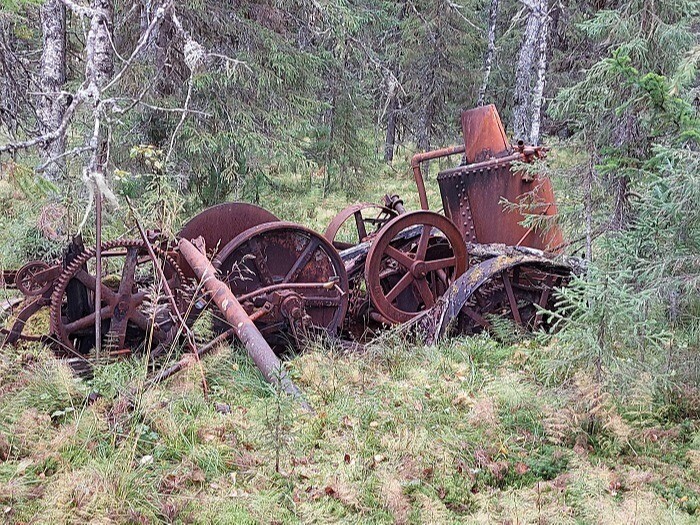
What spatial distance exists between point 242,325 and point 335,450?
47.0 inches

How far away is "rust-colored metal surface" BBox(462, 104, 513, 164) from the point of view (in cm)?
709

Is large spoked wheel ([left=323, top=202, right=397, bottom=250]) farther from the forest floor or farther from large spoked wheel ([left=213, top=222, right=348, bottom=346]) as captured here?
the forest floor

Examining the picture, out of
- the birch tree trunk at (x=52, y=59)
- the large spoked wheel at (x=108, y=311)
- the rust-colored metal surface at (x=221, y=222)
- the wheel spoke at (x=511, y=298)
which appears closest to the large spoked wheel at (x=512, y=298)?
the wheel spoke at (x=511, y=298)

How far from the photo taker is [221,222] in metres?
5.82

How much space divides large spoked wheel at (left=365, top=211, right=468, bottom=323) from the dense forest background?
1.34m

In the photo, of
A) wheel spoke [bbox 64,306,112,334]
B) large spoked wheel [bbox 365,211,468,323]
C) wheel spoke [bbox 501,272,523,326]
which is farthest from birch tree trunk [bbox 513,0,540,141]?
wheel spoke [bbox 64,306,112,334]

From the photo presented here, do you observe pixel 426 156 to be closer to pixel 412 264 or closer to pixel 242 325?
pixel 412 264

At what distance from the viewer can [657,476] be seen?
3.20 metres

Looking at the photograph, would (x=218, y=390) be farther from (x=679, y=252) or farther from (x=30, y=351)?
(x=679, y=252)

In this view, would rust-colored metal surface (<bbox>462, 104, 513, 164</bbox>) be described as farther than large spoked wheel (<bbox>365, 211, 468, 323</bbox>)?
A: Yes

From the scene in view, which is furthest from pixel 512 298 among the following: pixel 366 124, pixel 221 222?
pixel 366 124

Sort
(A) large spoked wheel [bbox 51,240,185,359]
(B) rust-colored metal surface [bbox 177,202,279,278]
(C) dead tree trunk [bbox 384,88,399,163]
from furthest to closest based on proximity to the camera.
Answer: (C) dead tree trunk [bbox 384,88,399,163], (B) rust-colored metal surface [bbox 177,202,279,278], (A) large spoked wheel [bbox 51,240,185,359]

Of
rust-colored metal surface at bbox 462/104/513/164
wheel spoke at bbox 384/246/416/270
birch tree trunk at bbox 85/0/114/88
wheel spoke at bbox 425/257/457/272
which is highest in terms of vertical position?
birch tree trunk at bbox 85/0/114/88

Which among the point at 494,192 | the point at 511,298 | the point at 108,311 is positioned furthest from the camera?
the point at 494,192
